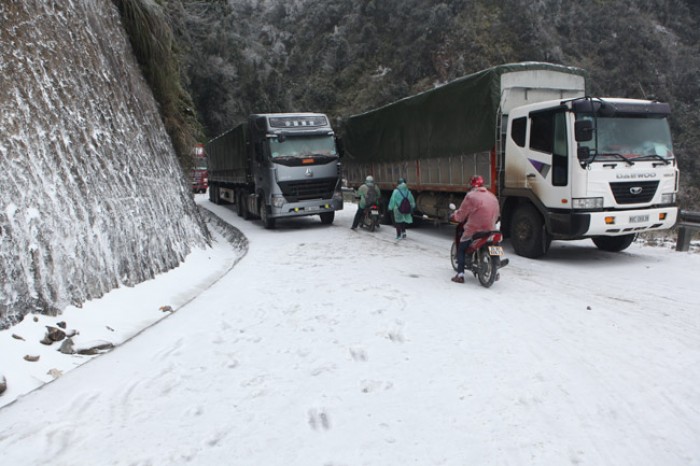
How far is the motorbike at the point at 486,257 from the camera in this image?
7.11 meters

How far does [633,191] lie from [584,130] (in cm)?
137

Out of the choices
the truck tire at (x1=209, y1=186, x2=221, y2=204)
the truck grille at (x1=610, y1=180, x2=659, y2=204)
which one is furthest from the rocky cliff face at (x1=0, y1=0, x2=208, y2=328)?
the truck tire at (x1=209, y1=186, x2=221, y2=204)

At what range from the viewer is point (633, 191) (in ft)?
27.5

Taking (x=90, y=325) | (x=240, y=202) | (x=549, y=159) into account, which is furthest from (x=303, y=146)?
(x=90, y=325)

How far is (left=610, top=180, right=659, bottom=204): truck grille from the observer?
836 cm

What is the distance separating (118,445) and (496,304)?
4490 millimetres

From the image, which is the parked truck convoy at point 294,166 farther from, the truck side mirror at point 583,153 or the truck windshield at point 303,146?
the truck side mirror at point 583,153

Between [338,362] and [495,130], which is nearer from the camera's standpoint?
[338,362]

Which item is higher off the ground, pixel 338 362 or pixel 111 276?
pixel 111 276

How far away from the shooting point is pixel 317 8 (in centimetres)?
5869

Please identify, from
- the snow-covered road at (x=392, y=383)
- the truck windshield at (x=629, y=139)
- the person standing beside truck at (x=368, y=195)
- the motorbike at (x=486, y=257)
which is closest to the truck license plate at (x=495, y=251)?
the motorbike at (x=486, y=257)

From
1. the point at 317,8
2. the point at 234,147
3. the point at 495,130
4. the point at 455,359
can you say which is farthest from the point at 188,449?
the point at 317,8

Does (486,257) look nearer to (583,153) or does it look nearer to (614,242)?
(583,153)

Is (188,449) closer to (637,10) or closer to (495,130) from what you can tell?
(495,130)
